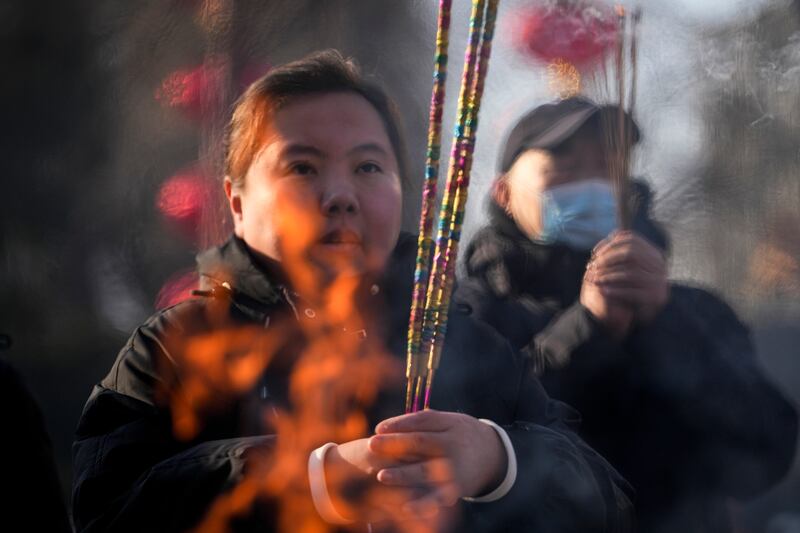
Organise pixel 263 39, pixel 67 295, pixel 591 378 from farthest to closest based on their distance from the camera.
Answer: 1. pixel 67 295
2. pixel 263 39
3. pixel 591 378

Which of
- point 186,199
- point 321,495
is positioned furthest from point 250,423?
point 186,199

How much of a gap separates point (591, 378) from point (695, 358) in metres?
0.23

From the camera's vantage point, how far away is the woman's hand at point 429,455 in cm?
108

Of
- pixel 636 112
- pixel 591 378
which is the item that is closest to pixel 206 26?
pixel 636 112

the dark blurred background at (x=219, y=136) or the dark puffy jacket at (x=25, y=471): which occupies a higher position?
the dark blurred background at (x=219, y=136)

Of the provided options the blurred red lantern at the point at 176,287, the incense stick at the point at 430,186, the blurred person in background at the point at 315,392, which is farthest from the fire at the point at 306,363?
the blurred red lantern at the point at 176,287

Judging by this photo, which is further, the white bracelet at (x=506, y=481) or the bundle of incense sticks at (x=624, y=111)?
the bundle of incense sticks at (x=624, y=111)

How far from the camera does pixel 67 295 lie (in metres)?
2.76

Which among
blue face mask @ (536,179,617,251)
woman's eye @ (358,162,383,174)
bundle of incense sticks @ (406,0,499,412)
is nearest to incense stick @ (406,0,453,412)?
bundle of incense sticks @ (406,0,499,412)

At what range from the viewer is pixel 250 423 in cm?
134

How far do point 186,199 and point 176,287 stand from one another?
22 centimetres

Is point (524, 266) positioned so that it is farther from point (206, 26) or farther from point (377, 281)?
point (206, 26)

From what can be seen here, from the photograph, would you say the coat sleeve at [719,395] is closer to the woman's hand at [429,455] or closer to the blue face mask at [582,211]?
the blue face mask at [582,211]

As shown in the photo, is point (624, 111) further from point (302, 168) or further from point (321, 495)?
point (321, 495)
